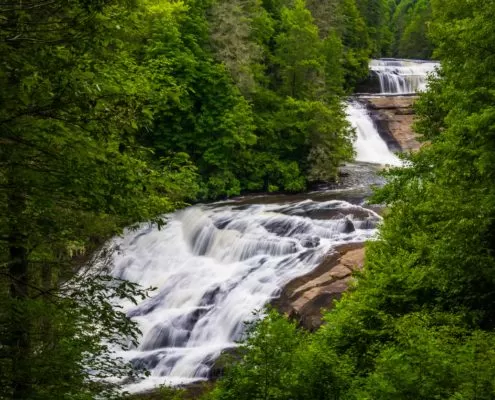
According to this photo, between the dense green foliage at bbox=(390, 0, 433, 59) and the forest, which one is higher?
the dense green foliage at bbox=(390, 0, 433, 59)

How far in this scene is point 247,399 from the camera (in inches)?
281

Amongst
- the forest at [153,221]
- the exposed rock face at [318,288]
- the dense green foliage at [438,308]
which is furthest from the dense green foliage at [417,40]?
the dense green foliage at [438,308]

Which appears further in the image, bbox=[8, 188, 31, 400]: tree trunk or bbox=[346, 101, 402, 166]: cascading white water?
bbox=[346, 101, 402, 166]: cascading white water

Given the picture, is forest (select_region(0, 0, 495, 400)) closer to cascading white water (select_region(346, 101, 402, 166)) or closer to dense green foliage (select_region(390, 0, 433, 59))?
cascading white water (select_region(346, 101, 402, 166))

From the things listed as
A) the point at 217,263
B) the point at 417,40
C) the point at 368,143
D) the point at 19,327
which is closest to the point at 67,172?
the point at 19,327

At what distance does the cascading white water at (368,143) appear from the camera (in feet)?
114

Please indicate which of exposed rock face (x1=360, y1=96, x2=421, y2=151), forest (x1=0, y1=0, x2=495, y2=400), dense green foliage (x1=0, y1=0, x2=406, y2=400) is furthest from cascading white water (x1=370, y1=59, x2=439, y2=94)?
dense green foliage (x1=0, y1=0, x2=406, y2=400)

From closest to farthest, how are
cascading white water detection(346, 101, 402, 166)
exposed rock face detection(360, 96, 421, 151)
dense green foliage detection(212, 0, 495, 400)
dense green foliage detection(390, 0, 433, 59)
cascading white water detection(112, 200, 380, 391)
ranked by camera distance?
dense green foliage detection(212, 0, 495, 400) → cascading white water detection(112, 200, 380, 391) → cascading white water detection(346, 101, 402, 166) → exposed rock face detection(360, 96, 421, 151) → dense green foliage detection(390, 0, 433, 59)

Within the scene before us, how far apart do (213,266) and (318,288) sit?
4.82 metres

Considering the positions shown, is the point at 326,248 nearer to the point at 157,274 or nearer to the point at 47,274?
the point at 157,274

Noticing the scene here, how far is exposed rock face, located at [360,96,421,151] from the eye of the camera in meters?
35.8

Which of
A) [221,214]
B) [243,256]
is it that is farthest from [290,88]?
[243,256]

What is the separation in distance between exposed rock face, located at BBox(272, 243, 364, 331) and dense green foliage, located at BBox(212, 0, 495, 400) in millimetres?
3256

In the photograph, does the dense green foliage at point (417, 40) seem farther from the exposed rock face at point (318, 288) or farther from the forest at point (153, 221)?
the forest at point (153, 221)
